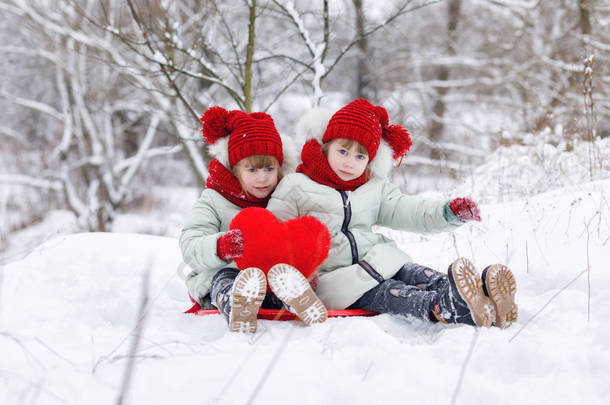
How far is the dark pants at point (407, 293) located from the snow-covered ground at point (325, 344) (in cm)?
8

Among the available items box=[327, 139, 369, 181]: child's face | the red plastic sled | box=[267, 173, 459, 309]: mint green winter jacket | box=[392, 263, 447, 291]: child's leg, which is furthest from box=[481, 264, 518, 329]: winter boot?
box=[327, 139, 369, 181]: child's face

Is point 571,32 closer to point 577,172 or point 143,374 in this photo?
point 577,172

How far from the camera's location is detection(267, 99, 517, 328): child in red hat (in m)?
2.13

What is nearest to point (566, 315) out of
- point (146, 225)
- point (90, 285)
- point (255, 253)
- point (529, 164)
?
point (255, 253)

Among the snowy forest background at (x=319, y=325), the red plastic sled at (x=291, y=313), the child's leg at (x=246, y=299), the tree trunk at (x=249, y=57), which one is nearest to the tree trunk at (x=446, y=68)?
the snowy forest background at (x=319, y=325)

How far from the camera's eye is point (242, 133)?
2.36 meters

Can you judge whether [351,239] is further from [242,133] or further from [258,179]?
[242,133]

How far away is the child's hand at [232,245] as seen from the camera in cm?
191

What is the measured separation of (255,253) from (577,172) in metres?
3.40

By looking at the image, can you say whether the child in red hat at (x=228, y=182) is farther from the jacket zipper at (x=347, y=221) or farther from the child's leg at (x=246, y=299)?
the jacket zipper at (x=347, y=221)

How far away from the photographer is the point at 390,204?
2.45 meters

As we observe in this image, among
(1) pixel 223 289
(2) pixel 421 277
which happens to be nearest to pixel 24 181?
(1) pixel 223 289

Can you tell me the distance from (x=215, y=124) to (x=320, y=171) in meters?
0.67

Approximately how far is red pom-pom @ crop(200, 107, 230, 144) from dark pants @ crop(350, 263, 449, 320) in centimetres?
121
